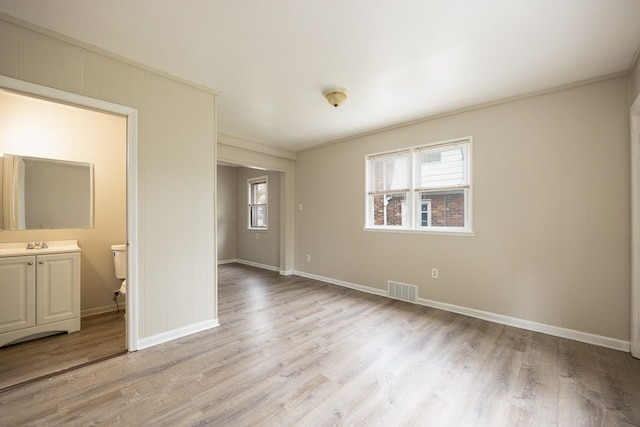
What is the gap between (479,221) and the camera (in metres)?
3.38

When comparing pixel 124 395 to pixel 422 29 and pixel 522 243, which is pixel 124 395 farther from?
pixel 522 243

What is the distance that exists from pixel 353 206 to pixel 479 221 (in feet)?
6.39

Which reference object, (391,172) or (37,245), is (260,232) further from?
(37,245)

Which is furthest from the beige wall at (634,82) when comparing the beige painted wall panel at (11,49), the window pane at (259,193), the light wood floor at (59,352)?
the window pane at (259,193)

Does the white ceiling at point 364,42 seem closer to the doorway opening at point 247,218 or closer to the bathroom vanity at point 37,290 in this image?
the bathroom vanity at point 37,290

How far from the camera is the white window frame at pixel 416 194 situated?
3.48 m

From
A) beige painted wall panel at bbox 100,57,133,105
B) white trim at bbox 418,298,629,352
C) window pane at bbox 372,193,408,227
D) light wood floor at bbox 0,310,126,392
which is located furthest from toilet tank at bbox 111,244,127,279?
white trim at bbox 418,298,629,352

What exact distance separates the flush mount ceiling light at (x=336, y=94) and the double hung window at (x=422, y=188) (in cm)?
151

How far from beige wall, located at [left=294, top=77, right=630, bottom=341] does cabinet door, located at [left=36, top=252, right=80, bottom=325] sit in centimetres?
401

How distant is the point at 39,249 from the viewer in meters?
2.91

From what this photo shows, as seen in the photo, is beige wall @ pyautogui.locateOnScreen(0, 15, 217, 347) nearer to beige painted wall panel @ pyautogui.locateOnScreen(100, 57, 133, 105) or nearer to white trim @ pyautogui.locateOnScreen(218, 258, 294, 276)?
beige painted wall panel @ pyautogui.locateOnScreen(100, 57, 133, 105)

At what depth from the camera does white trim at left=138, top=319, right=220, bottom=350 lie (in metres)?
2.58

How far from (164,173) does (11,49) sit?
128 centimetres

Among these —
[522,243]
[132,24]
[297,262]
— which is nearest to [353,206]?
[297,262]
